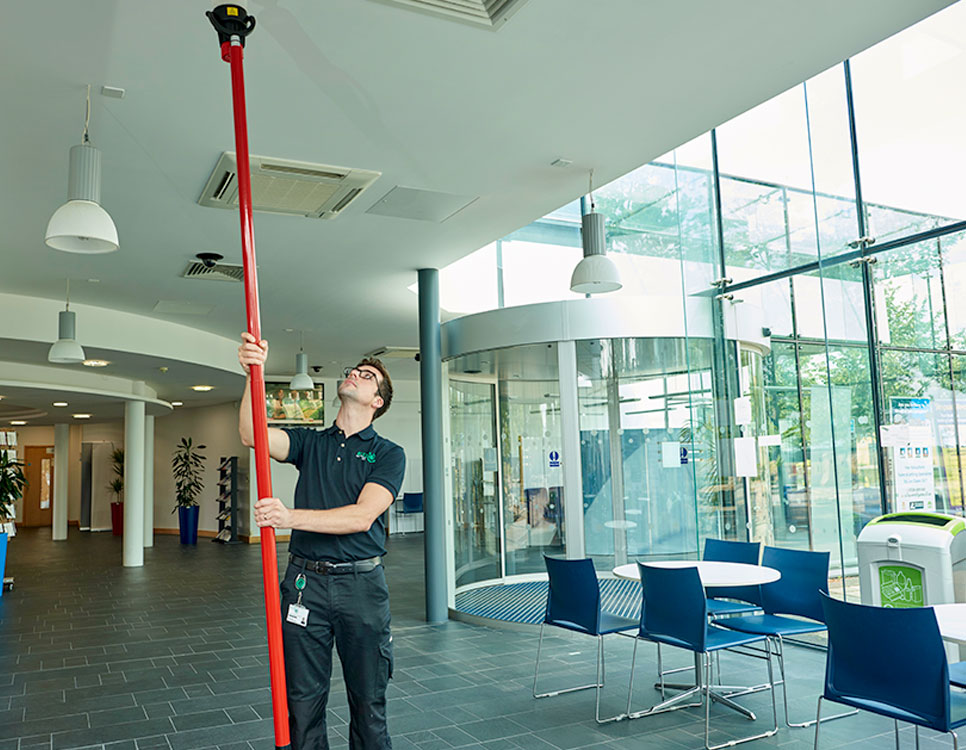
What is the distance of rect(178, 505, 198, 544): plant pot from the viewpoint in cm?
1672

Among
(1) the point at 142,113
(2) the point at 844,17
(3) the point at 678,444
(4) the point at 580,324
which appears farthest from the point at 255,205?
(3) the point at 678,444

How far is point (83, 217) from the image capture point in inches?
146

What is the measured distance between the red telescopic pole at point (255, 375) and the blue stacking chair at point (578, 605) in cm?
341

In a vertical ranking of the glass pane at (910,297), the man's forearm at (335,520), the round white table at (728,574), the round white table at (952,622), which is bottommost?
the round white table at (728,574)

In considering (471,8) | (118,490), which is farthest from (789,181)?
(118,490)

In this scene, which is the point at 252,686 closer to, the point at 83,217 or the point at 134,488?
the point at 83,217

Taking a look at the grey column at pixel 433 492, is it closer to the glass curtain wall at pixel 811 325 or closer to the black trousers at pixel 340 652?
the glass curtain wall at pixel 811 325

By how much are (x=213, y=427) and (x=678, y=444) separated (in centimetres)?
1265

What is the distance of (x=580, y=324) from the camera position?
7652 millimetres

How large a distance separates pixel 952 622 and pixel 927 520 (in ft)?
5.72

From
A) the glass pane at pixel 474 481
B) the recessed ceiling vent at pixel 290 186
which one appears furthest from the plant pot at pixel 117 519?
the recessed ceiling vent at pixel 290 186

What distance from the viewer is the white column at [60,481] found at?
1762cm

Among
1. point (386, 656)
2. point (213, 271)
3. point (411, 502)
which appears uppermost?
point (213, 271)

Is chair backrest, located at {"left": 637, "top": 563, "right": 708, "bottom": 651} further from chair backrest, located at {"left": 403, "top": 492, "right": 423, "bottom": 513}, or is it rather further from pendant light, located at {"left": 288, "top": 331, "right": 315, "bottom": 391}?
chair backrest, located at {"left": 403, "top": 492, "right": 423, "bottom": 513}
